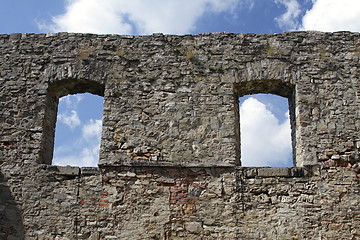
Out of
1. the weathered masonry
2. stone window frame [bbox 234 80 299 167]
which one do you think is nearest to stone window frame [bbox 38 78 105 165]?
the weathered masonry

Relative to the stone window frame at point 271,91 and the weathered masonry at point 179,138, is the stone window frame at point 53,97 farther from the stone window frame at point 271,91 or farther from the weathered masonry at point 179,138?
the stone window frame at point 271,91

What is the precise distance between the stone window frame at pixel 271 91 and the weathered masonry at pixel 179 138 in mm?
33

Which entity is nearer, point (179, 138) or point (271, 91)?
point (179, 138)

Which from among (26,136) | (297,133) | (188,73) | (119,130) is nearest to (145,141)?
(119,130)

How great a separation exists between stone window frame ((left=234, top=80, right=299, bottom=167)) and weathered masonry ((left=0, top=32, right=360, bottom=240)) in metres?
0.03

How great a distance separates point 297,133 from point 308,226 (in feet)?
4.89

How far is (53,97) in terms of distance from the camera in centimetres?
739

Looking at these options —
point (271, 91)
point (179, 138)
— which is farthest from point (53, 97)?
point (271, 91)

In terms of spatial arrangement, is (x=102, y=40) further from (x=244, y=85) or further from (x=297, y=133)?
(x=297, y=133)

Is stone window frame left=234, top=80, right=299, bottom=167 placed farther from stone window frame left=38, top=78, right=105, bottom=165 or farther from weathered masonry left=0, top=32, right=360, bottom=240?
stone window frame left=38, top=78, right=105, bottom=165

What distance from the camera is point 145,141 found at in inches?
266

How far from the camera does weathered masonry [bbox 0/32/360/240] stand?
6266mm

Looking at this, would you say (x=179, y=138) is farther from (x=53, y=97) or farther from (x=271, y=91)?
(x=53, y=97)

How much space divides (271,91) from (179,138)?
191 centimetres
